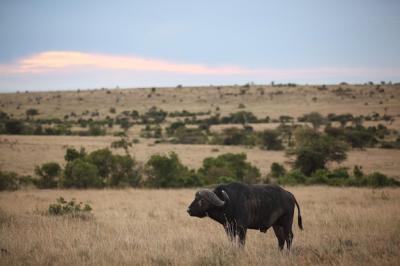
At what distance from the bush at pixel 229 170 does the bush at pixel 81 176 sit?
662 centimetres

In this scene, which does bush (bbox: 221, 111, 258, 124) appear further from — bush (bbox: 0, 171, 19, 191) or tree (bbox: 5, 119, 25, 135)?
bush (bbox: 0, 171, 19, 191)

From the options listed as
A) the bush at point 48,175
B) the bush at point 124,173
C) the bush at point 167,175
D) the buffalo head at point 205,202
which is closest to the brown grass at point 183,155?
the bush at point 48,175

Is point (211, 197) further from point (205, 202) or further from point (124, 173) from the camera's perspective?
point (124, 173)

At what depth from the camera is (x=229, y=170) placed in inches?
1064

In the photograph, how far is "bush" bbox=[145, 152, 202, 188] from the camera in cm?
2567

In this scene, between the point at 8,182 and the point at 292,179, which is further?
the point at 292,179

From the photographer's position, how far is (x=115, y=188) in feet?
80.5

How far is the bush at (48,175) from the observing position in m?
25.1

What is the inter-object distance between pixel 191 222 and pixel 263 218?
4762mm

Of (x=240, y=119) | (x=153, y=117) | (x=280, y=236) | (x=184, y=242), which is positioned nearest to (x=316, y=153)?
(x=280, y=236)

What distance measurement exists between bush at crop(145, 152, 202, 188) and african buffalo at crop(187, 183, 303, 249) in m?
17.5

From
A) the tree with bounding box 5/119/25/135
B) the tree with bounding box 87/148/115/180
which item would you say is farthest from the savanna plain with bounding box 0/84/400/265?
the tree with bounding box 5/119/25/135

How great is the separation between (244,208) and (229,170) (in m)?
19.3

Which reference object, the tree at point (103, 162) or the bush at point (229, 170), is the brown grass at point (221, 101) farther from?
the tree at point (103, 162)
